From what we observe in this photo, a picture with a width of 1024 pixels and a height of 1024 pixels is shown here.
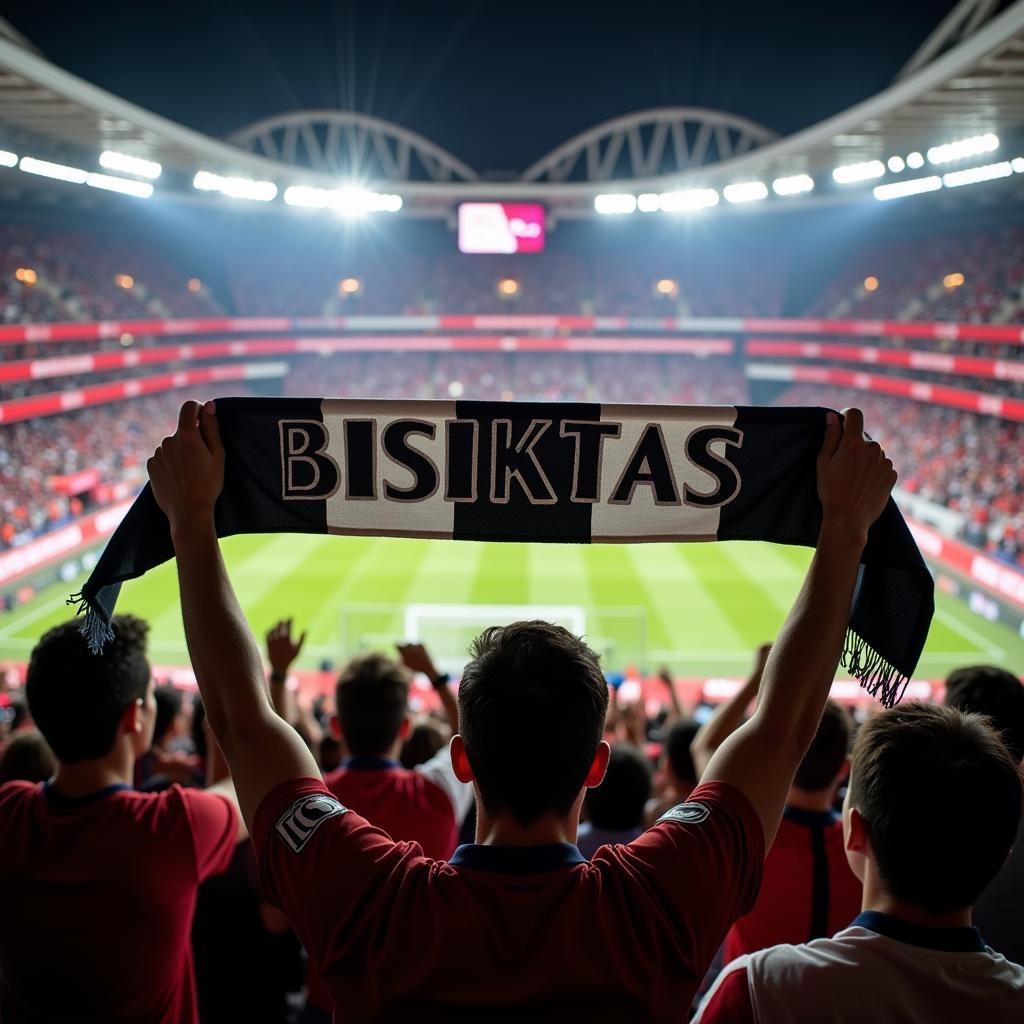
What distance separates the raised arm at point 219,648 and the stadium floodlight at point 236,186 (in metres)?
37.7

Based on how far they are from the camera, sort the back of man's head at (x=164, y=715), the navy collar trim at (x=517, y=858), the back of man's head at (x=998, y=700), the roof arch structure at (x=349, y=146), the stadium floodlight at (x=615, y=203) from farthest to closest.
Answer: the roof arch structure at (x=349, y=146)
the stadium floodlight at (x=615, y=203)
the back of man's head at (x=164, y=715)
the back of man's head at (x=998, y=700)
the navy collar trim at (x=517, y=858)

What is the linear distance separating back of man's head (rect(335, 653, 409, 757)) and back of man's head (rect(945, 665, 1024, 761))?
2.21 metres

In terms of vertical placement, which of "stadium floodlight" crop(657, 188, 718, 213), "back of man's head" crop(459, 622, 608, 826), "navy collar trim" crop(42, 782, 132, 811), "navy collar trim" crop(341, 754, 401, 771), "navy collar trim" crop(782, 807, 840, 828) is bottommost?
"navy collar trim" crop(341, 754, 401, 771)

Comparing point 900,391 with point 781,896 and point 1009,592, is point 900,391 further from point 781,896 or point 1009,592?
point 781,896

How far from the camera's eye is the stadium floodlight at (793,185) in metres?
34.2

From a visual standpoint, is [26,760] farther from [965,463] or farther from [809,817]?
[965,463]

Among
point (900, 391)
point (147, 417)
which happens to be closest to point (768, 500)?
point (900, 391)

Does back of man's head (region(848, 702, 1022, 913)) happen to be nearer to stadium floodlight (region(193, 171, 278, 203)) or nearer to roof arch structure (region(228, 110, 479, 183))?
stadium floodlight (region(193, 171, 278, 203))

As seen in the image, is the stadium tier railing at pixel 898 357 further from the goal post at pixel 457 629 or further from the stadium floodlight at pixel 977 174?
the goal post at pixel 457 629

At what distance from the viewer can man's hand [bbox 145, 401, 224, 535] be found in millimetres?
2066

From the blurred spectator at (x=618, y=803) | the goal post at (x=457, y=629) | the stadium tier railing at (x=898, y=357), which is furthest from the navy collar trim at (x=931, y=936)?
the stadium tier railing at (x=898, y=357)

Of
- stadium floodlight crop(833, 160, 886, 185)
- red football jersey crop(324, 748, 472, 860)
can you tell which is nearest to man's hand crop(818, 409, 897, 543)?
red football jersey crop(324, 748, 472, 860)

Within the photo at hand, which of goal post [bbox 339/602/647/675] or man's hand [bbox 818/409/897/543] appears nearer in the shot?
man's hand [bbox 818/409/897/543]

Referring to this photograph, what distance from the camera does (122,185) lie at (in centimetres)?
3203
